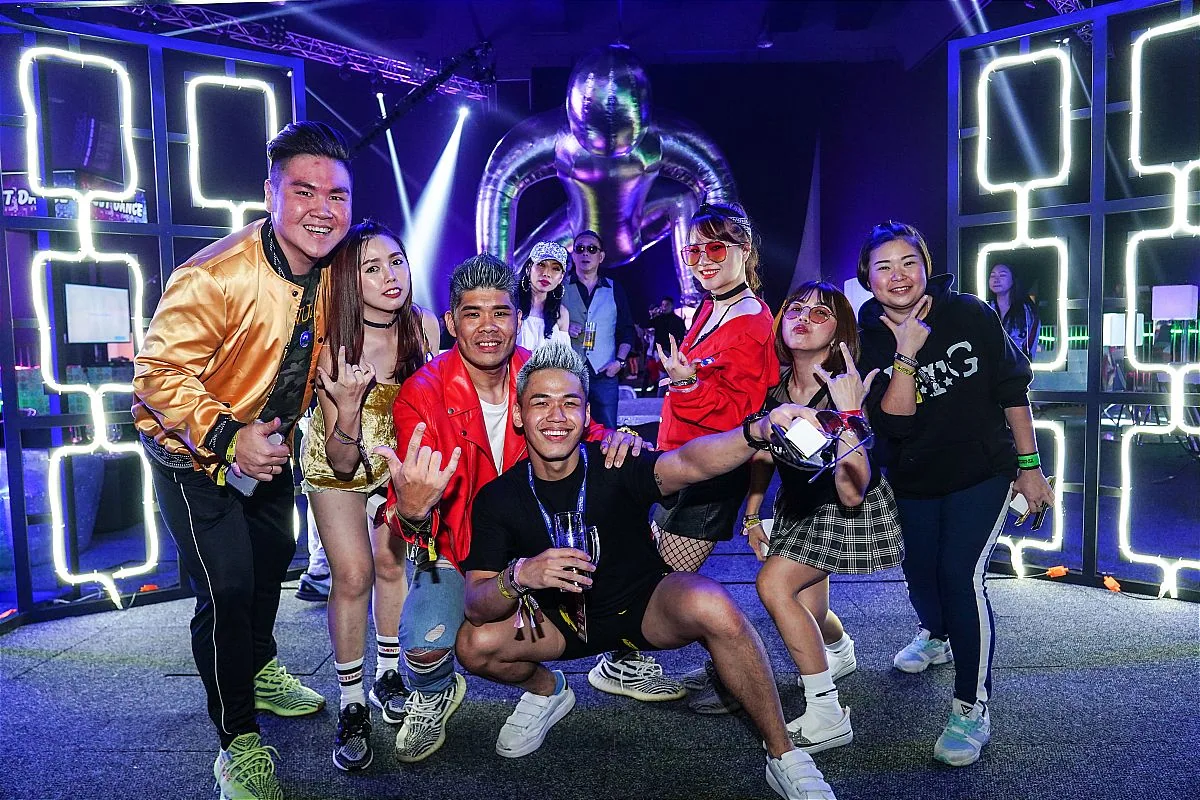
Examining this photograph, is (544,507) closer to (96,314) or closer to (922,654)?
(922,654)

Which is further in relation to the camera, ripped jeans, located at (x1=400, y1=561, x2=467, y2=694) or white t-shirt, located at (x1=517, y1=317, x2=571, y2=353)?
white t-shirt, located at (x1=517, y1=317, x2=571, y2=353)

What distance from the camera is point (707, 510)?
2.44 metres

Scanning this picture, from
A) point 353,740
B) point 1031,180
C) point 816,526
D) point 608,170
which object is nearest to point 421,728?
point 353,740

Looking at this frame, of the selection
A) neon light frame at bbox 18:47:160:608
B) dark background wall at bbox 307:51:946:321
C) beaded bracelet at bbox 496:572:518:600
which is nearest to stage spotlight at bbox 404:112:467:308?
dark background wall at bbox 307:51:946:321

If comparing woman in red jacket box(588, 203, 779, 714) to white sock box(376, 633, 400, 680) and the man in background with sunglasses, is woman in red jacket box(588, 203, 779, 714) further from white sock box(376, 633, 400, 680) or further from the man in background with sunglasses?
the man in background with sunglasses

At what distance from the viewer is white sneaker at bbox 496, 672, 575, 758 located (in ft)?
7.59

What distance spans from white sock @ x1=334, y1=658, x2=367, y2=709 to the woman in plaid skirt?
1222mm

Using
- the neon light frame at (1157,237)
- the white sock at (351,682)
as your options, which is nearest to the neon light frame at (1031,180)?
the neon light frame at (1157,237)

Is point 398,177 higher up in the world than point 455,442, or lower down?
higher up

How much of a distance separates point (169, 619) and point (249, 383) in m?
2.06

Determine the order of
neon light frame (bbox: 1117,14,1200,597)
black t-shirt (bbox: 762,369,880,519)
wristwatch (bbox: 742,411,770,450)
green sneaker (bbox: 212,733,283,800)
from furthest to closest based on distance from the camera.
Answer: neon light frame (bbox: 1117,14,1200,597) < black t-shirt (bbox: 762,369,880,519) < green sneaker (bbox: 212,733,283,800) < wristwatch (bbox: 742,411,770,450)

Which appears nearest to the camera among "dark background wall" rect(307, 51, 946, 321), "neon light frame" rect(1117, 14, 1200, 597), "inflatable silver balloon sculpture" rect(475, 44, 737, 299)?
"neon light frame" rect(1117, 14, 1200, 597)

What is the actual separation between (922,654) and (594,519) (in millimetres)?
1562

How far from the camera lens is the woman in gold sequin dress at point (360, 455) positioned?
2229 mm
